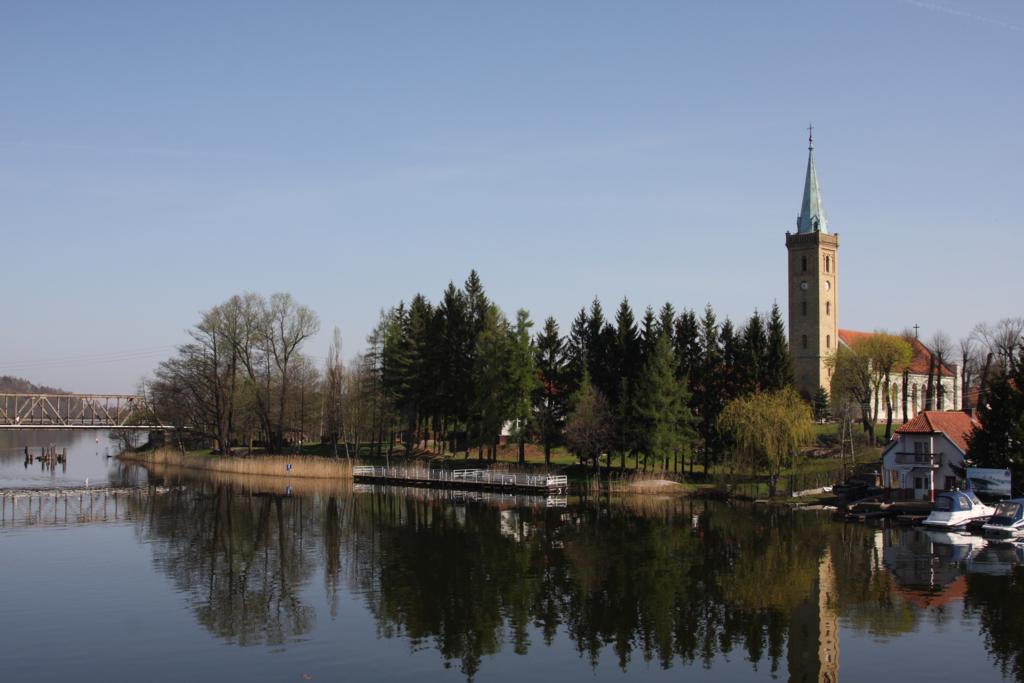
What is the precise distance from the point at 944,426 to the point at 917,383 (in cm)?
5819

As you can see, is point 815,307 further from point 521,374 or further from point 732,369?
point 521,374

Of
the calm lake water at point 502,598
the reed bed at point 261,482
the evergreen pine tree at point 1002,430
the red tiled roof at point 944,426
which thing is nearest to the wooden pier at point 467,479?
the reed bed at point 261,482

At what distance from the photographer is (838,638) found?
30984mm

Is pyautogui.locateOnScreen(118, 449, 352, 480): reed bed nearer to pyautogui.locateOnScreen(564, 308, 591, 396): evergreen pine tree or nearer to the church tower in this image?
pyautogui.locateOnScreen(564, 308, 591, 396): evergreen pine tree

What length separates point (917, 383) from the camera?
392 feet

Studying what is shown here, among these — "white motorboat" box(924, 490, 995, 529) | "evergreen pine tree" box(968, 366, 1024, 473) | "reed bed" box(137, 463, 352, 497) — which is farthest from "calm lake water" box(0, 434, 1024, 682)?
"reed bed" box(137, 463, 352, 497)

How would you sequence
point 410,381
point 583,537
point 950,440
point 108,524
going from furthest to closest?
point 410,381 → point 950,440 → point 108,524 → point 583,537

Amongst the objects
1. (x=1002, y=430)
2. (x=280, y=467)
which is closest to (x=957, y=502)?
(x=1002, y=430)

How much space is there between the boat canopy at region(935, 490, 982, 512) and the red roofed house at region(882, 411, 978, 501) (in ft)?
24.0

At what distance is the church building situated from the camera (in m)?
116

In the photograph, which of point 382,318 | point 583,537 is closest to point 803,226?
point 382,318

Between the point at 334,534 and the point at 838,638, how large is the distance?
29.8 metres

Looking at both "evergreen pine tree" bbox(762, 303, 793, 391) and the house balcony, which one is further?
"evergreen pine tree" bbox(762, 303, 793, 391)

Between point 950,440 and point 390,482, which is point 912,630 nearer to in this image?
point 950,440
